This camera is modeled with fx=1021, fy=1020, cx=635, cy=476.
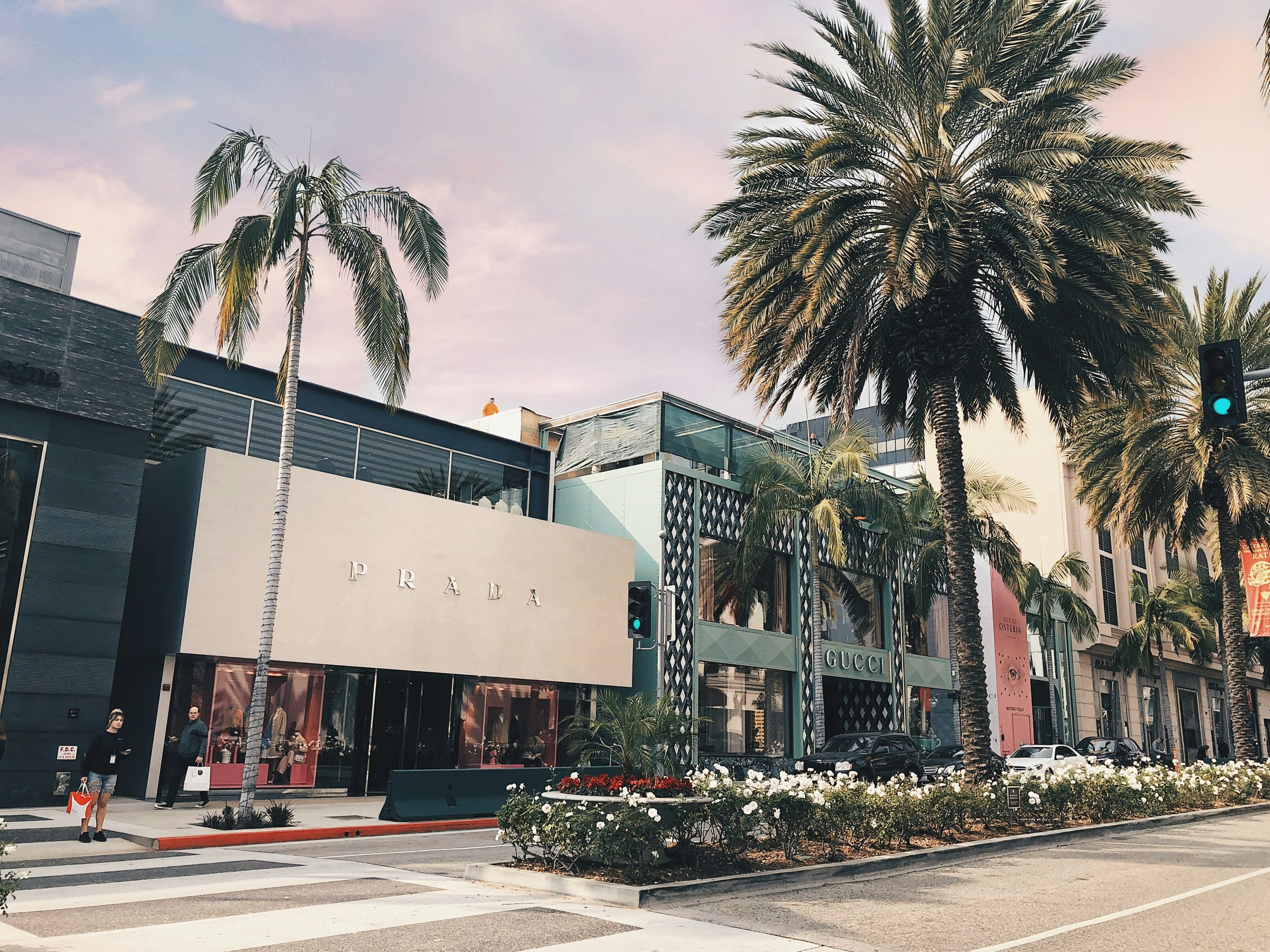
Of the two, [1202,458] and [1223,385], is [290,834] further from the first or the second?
[1202,458]

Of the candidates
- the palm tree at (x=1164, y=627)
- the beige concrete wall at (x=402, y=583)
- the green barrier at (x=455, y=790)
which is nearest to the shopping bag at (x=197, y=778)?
the beige concrete wall at (x=402, y=583)

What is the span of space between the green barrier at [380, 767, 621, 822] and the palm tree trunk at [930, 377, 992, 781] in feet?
22.4

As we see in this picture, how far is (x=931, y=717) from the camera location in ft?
137

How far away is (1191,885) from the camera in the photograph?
12.1m

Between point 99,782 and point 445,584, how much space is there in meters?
11.4

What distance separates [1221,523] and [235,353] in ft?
86.4

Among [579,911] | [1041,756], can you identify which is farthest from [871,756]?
[579,911]

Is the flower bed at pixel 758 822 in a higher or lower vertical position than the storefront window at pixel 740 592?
lower

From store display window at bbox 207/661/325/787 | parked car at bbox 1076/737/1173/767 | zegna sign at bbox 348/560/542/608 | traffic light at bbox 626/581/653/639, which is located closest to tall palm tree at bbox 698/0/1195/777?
traffic light at bbox 626/581/653/639

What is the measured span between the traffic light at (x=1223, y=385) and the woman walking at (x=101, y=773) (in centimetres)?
1430

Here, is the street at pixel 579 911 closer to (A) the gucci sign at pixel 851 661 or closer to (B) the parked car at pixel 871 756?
(B) the parked car at pixel 871 756

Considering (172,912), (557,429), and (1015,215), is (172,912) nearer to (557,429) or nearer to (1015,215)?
(1015,215)

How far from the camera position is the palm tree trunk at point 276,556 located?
1714cm

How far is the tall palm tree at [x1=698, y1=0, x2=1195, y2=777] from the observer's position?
18141mm
